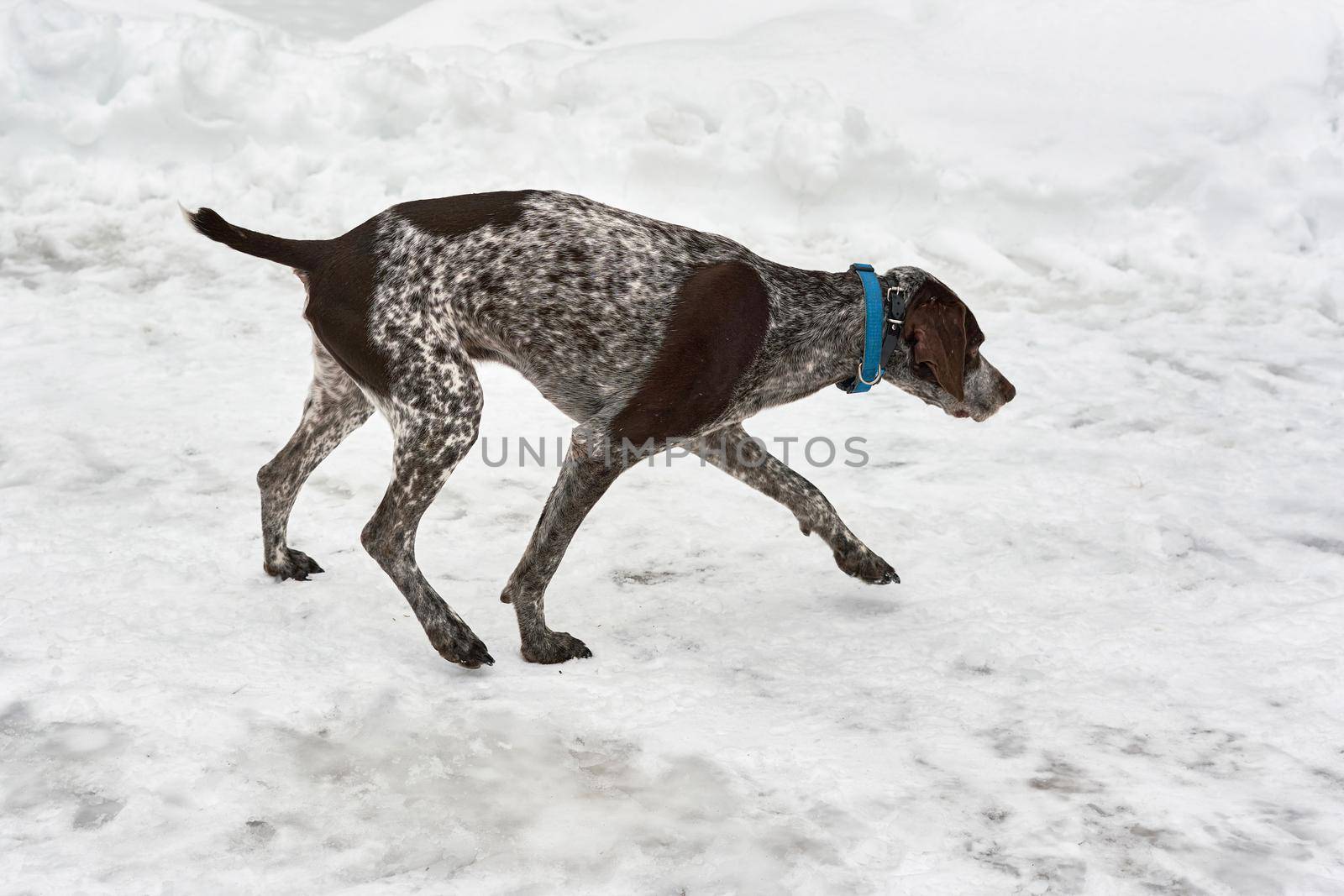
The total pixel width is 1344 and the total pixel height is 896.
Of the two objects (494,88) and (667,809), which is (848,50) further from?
(667,809)

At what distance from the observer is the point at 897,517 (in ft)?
15.7

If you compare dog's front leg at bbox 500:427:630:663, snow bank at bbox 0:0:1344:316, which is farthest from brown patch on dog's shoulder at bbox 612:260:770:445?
snow bank at bbox 0:0:1344:316

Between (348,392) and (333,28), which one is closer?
(348,392)

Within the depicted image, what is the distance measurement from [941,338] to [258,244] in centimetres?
213

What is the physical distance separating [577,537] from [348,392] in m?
1.05

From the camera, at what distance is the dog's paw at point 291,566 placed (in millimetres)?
4074

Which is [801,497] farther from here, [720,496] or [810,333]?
[720,496]

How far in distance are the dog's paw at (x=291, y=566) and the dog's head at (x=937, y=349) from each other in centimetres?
207

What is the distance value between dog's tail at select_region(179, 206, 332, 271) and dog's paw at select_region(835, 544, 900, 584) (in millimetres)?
2037

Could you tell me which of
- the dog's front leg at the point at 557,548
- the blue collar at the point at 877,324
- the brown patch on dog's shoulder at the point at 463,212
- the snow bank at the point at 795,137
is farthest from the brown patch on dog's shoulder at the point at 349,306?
the snow bank at the point at 795,137

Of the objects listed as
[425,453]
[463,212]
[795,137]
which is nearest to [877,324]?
[463,212]

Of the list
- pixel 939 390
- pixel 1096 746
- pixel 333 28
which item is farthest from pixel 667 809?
pixel 333 28

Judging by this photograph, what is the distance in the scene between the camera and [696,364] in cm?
361

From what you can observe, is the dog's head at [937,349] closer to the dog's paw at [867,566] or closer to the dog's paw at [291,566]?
the dog's paw at [867,566]
